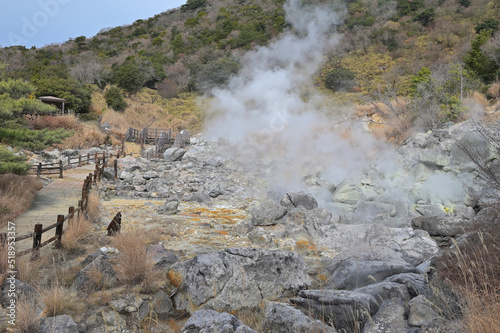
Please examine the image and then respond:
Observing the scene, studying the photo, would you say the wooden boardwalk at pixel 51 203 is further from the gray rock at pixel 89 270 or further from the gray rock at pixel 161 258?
the gray rock at pixel 161 258

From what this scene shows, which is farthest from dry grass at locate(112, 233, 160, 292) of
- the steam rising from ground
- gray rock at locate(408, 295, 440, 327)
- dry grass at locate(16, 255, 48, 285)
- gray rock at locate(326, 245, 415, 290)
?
the steam rising from ground

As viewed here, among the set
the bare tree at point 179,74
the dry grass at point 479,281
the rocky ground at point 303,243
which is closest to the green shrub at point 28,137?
the rocky ground at point 303,243

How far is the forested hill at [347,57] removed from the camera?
1725cm

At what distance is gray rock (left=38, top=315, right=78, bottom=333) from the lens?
292 centimetres

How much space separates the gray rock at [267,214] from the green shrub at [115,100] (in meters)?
25.3

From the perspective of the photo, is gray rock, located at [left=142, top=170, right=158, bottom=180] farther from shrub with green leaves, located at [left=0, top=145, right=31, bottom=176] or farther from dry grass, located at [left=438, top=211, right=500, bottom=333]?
dry grass, located at [left=438, top=211, right=500, bottom=333]

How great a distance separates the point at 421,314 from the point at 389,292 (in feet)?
2.04

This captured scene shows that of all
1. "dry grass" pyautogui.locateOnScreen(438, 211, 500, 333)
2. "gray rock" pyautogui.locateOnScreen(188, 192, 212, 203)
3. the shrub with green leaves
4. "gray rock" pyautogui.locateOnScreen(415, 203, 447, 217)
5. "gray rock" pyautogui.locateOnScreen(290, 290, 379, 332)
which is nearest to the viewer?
"dry grass" pyautogui.locateOnScreen(438, 211, 500, 333)

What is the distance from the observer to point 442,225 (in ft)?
20.8

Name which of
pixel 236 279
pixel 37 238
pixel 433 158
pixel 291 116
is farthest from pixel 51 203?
pixel 291 116

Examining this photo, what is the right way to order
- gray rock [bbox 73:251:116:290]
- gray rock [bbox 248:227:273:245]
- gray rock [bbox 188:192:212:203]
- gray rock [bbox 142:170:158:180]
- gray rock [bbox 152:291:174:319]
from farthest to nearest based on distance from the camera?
gray rock [bbox 142:170:158:180] < gray rock [bbox 188:192:212:203] < gray rock [bbox 248:227:273:245] < gray rock [bbox 73:251:116:290] < gray rock [bbox 152:291:174:319]

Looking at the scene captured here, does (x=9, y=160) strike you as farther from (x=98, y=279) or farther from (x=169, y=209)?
(x=98, y=279)

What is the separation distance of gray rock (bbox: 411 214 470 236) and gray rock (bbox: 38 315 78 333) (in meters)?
6.57

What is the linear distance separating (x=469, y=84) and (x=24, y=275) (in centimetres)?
1830
